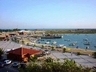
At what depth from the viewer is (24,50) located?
95.2ft

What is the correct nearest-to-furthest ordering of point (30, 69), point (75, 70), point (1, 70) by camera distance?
point (75, 70), point (30, 69), point (1, 70)

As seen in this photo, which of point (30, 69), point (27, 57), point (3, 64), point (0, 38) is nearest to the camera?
point (30, 69)

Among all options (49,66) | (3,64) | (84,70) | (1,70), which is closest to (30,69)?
(49,66)

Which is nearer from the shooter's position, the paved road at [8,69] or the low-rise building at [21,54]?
the paved road at [8,69]

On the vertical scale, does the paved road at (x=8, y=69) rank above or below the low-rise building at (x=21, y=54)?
below

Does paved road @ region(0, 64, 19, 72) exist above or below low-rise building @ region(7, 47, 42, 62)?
below

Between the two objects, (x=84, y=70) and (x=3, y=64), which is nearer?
(x=84, y=70)

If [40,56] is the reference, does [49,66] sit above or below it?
above

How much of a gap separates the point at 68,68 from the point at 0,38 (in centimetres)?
5763

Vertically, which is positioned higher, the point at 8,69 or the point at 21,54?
the point at 21,54

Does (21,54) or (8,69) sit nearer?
(8,69)

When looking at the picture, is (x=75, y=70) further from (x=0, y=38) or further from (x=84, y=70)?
(x=0, y=38)

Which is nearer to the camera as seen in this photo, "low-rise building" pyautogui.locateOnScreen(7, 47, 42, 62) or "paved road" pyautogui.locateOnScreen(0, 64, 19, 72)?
"paved road" pyautogui.locateOnScreen(0, 64, 19, 72)

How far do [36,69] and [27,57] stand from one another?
14.0m
